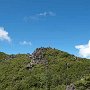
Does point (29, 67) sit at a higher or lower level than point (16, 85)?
higher

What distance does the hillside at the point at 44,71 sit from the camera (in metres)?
85.5

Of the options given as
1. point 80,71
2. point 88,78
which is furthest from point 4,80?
point 88,78

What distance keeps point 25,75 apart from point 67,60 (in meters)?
15.1

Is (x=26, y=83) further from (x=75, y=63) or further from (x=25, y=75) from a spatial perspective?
(x=75, y=63)

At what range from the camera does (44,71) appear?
93.9 meters

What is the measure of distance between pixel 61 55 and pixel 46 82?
2381 centimetres

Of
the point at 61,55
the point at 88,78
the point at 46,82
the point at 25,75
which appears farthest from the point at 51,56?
the point at 88,78

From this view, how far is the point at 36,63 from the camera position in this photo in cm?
10100

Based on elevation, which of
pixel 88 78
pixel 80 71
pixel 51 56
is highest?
pixel 51 56

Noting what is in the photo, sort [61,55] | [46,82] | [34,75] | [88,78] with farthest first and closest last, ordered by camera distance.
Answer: [61,55]
[34,75]
[46,82]
[88,78]

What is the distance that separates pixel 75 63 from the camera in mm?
99125

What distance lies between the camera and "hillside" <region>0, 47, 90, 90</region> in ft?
281

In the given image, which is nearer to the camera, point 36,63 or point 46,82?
point 46,82

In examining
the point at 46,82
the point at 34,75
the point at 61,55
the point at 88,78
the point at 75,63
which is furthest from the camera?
the point at 61,55
